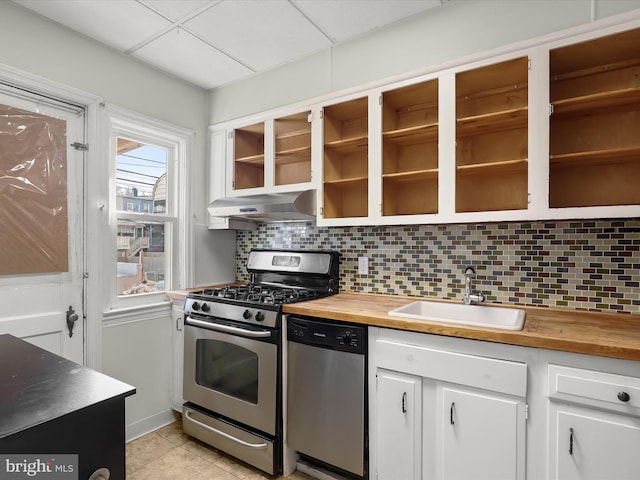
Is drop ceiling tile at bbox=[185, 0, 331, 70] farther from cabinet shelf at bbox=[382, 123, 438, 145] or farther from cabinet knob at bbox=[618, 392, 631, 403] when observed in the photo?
cabinet knob at bbox=[618, 392, 631, 403]

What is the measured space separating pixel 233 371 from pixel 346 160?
1.63m

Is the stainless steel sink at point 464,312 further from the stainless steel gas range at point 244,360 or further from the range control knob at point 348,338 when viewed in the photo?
the stainless steel gas range at point 244,360

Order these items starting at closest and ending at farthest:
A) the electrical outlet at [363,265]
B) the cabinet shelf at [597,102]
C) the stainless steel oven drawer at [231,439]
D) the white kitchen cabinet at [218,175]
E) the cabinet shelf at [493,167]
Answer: the cabinet shelf at [597,102], the cabinet shelf at [493,167], the stainless steel oven drawer at [231,439], the electrical outlet at [363,265], the white kitchen cabinet at [218,175]

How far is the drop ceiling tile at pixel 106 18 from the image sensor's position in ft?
6.34

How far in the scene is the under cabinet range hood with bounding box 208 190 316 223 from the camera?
2289mm

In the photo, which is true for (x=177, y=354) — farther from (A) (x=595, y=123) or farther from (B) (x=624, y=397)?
(A) (x=595, y=123)

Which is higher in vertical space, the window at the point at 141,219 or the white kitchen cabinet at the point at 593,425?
the window at the point at 141,219

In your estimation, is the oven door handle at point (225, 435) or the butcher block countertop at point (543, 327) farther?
the oven door handle at point (225, 435)

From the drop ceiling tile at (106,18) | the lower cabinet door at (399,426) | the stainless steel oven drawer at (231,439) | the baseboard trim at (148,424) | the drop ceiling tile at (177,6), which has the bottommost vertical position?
the baseboard trim at (148,424)

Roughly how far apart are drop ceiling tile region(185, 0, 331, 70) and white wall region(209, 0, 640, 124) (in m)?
0.14

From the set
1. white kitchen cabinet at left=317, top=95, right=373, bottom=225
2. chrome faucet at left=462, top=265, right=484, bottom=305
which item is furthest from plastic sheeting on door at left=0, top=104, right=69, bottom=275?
chrome faucet at left=462, top=265, right=484, bottom=305

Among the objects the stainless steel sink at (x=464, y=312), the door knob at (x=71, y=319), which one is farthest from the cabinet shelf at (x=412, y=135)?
the door knob at (x=71, y=319)

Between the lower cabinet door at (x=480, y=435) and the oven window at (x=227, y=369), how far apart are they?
42.9 inches

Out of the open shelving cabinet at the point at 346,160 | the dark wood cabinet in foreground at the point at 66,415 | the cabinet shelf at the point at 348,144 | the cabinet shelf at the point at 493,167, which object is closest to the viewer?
the dark wood cabinet in foreground at the point at 66,415
